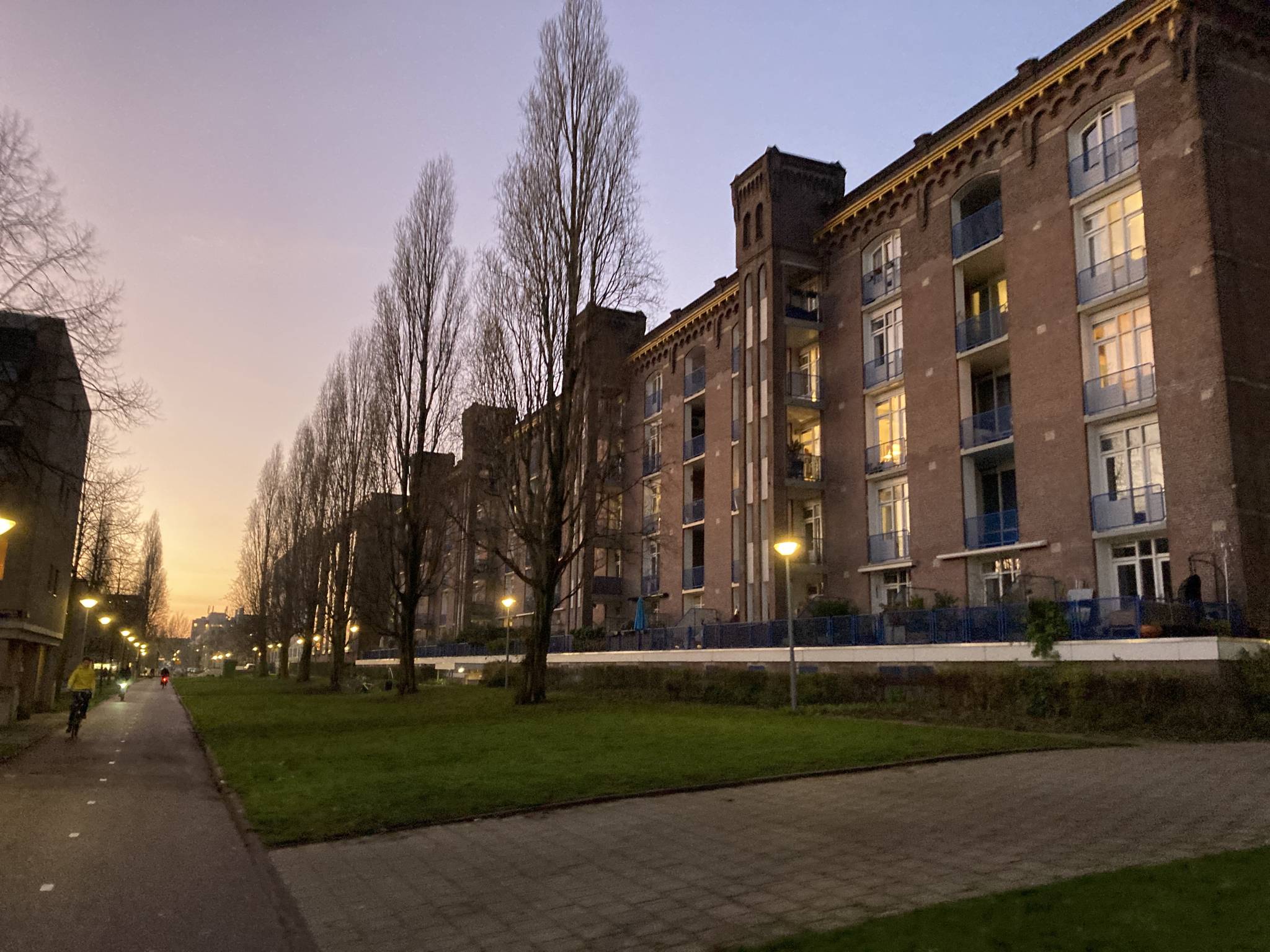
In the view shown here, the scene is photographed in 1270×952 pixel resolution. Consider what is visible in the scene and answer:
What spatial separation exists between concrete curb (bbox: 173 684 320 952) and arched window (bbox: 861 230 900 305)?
26221 millimetres

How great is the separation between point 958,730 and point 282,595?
5105 centimetres

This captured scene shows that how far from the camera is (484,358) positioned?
87.2ft

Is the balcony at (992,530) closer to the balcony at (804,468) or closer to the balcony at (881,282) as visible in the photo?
the balcony at (804,468)

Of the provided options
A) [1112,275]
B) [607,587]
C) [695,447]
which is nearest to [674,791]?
[1112,275]

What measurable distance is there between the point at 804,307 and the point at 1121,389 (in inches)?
580

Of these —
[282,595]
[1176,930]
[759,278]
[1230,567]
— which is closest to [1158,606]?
[1230,567]

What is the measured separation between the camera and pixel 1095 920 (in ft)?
17.1

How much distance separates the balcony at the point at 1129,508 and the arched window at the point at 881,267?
11.1m

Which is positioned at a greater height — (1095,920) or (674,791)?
(1095,920)

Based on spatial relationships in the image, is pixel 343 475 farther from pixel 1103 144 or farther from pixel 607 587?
pixel 1103 144

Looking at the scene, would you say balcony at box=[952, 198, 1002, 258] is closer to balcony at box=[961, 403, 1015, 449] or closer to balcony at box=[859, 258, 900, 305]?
balcony at box=[859, 258, 900, 305]

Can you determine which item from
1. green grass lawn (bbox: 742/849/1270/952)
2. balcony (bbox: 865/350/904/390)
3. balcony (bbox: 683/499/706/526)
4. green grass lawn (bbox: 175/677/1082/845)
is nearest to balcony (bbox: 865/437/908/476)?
balcony (bbox: 865/350/904/390)

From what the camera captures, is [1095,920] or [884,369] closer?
→ [1095,920]

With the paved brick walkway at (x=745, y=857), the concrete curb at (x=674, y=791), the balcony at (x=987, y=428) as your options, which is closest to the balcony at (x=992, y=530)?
the balcony at (x=987, y=428)
